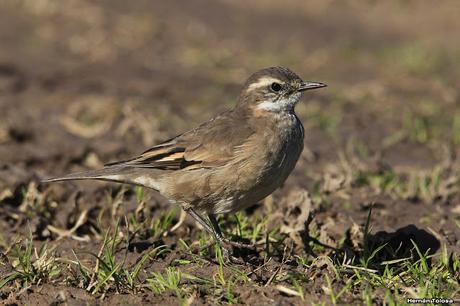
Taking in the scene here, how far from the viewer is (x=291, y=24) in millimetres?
19438

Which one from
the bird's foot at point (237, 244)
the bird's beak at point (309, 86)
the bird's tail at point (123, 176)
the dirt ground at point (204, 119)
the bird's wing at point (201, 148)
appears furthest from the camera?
the bird's beak at point (309, 86)

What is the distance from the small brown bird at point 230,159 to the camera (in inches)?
269

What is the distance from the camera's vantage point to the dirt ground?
20.0 feet

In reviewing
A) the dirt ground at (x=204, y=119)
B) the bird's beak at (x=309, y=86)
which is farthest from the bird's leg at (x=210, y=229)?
the bird's beak at (x=309, y=86)

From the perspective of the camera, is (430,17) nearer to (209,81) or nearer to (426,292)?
(209,81)

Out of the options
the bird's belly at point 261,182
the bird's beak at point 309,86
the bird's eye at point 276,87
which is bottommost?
the bird's belly at point 261,182

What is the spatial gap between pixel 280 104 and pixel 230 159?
86 centimetres

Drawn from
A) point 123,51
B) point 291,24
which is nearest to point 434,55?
point 291,24

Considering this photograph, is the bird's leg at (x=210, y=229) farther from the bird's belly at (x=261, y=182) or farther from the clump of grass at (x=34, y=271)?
the clump of grass at (x=34, y=271)

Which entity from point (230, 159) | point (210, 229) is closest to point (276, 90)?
point (230, 159)

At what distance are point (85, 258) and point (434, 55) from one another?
11.0m

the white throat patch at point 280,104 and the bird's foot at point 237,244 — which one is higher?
the white throat patch at point 280,104

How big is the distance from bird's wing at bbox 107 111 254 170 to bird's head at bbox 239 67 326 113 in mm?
296

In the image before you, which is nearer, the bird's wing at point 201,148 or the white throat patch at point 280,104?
the bird's wing at point 201,148
